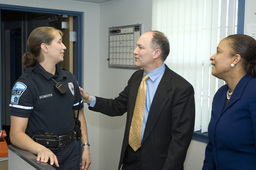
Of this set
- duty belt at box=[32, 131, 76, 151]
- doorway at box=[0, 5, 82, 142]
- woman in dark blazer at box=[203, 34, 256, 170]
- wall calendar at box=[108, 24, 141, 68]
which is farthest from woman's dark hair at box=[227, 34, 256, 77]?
doorway at box=[0, 5, 82, 142]

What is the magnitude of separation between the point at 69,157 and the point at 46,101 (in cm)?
45

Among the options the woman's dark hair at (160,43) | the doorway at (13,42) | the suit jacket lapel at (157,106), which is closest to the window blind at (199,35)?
the woman's dark hair at (160,43)

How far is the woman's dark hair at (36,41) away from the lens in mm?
2059

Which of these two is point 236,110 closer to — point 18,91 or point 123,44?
point 18,91

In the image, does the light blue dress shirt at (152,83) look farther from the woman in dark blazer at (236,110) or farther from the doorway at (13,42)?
the doorway at (13,42)

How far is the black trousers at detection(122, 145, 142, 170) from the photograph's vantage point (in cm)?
215

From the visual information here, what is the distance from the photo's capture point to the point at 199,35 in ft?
8.89

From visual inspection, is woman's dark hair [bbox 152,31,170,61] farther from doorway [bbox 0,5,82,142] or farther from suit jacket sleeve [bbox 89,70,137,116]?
doorway [bbox 0,5,82,142]

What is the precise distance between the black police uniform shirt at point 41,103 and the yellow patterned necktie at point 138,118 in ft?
1.47

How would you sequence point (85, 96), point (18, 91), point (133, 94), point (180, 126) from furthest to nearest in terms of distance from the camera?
1. point (85, 96)
2. point (133, 94)
3. point (180, 126)
4. point (18, 91)

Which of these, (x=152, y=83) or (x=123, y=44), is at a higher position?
(x=123, y=44)

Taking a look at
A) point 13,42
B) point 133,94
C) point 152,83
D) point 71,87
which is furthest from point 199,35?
point 13,42

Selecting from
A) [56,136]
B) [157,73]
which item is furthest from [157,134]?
[56,136]

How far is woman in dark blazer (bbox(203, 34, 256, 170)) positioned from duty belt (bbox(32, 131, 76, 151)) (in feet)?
3.19
